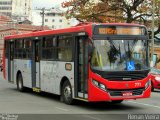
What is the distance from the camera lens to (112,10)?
42.0 meters

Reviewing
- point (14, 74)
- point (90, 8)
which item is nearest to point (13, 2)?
point (90, 8)

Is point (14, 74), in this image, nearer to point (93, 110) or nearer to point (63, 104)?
point (63, 104)

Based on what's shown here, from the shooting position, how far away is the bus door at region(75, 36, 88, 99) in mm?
15398

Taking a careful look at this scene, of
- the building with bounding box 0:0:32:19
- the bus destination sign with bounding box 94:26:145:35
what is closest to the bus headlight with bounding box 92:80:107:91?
the bus destination sign with bounding box 94:26:145:35

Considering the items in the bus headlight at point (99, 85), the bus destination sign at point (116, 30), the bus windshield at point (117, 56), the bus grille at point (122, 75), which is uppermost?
the bus destination sign at point (116, 30)

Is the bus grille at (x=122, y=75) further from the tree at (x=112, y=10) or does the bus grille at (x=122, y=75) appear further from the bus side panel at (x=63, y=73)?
the tree at (x=112, y=10)

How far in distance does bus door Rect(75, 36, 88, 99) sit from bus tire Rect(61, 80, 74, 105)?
2.04 ft

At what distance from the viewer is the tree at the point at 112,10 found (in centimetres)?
4084

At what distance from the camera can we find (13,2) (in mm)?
175125

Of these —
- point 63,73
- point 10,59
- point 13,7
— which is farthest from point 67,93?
point 13,7

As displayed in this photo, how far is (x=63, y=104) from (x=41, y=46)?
141 inches

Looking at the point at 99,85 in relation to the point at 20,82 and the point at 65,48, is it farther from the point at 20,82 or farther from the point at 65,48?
the point at 20,82

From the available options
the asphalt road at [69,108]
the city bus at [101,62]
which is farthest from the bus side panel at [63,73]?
the asphalt road at [69,108]

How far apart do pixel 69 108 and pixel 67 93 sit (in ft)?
3.97
